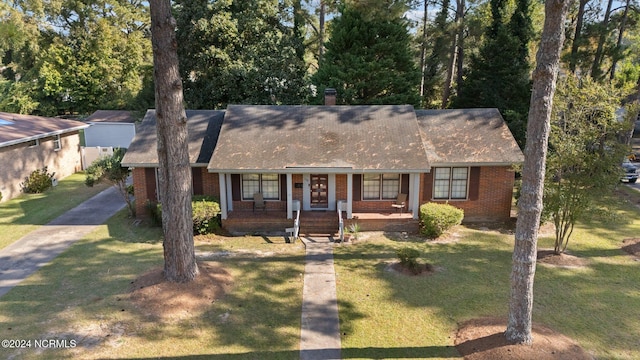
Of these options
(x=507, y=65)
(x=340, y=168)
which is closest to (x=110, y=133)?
(x=340, y=168)

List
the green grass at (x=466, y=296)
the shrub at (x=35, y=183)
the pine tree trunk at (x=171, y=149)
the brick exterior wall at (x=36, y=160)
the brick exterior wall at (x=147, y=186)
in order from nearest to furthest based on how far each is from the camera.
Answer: the green grass at (x=466, y=296), the pine tree trunk at (x=171, y=149), the brick exterior wall at (x=147, y=186), the brick exterior wall at (x=36, y=160), the shrub at (x=35, y=183)

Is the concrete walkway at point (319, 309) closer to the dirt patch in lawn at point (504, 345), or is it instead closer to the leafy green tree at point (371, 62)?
the dirt patch in lawn at point (504, 345)

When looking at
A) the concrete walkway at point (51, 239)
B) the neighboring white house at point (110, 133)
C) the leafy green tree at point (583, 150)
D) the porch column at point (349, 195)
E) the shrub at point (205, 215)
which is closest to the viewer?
the leafy green tree at point (583, 150)

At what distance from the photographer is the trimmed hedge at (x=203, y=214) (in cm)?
1575

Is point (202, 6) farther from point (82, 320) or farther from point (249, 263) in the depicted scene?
point (82, 320)

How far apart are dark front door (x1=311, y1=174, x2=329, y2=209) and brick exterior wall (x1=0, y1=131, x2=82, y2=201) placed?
15.5m

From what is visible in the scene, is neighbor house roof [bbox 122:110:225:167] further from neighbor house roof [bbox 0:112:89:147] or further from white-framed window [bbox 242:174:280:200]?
neighbor house roof [bbox 0:112:89:147]

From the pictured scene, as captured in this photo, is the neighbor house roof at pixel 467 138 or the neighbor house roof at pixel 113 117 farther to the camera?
the neighbor house roof at pixel 113 117

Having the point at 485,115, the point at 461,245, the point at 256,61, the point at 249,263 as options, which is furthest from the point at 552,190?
the point at 256,61

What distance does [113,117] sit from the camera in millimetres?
33188

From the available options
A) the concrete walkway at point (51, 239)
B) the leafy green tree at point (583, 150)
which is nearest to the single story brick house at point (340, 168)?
the concrete walkway at point (51, 239)

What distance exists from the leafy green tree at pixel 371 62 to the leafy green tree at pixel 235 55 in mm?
2739

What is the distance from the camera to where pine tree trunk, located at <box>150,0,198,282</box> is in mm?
10406

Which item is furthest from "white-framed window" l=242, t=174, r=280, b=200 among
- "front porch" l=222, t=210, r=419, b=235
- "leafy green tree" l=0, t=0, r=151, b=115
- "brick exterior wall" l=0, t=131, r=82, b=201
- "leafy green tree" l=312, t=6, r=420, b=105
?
"leafy green tree" l=0, t=0, r=151, b=115
